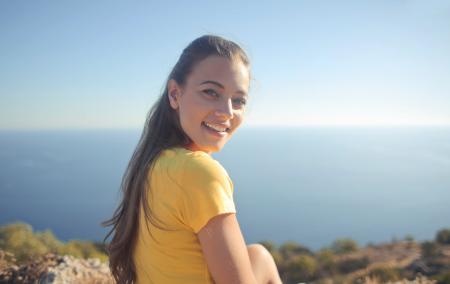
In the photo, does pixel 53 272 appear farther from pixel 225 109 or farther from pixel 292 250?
pixel 292 250

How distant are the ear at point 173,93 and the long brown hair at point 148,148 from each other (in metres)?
0.03

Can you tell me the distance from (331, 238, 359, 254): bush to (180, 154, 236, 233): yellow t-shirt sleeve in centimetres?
1562

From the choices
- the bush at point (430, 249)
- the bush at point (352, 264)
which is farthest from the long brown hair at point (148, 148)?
the bush at point (430, 249)

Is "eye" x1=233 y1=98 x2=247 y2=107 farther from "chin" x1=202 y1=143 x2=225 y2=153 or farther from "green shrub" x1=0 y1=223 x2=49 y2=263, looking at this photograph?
"green shrub" x1=0 y1=223 x2=49 y2=263

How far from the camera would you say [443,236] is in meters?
15.1

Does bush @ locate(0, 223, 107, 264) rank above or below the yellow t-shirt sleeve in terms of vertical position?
below

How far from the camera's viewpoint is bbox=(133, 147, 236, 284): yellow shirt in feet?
3.74

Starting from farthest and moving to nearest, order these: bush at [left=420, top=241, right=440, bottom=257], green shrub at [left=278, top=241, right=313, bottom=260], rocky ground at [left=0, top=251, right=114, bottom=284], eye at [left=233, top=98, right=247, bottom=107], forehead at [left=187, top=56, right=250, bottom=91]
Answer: green shrub at [left=278, top=241, right=313, bottom=260] → bush at [left=420, top=241, right=440, bottom=257] → rocky ground at [left=0, top=251, right=114, bottom=284] → eye at [left=233, top=98, right=247, bottom=107] → forehead at [left=187, top=56, right=250, bottom=91]

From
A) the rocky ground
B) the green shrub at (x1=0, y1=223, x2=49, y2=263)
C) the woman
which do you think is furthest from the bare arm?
the green shrub at (x1=0, y1=223, x2=49, y2=263)

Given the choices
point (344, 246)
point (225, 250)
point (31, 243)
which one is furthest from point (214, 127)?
point (344, 246)

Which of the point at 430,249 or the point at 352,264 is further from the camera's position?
the point at 430,249

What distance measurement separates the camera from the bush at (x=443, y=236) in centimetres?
1460

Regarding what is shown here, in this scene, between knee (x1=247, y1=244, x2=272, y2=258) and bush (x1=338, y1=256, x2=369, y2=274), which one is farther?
bush (x1=338, y1=256, x2=369, y2=274)

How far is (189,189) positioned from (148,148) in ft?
1.84
